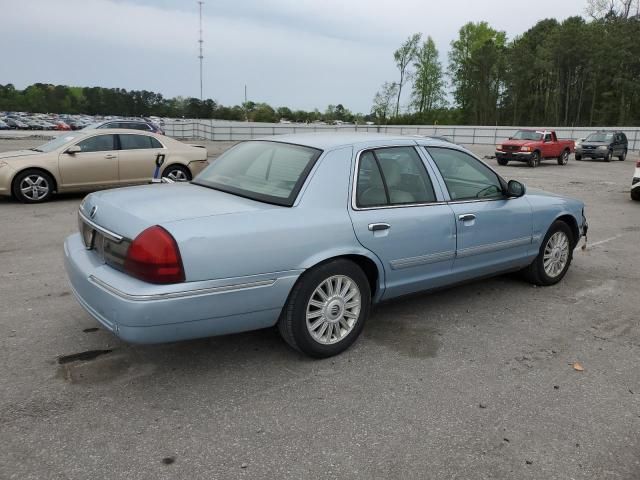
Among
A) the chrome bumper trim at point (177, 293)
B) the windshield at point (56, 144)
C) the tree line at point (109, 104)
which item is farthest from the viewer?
the tree line at point (109, 104)

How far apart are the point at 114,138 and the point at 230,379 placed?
8472 mm

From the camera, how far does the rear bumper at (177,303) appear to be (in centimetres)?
293

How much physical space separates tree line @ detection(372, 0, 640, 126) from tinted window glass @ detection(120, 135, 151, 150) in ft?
193

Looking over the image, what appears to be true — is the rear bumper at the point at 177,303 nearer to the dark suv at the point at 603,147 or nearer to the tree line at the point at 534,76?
the dark suv at the point at 603,147

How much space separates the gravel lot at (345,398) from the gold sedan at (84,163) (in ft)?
18.5

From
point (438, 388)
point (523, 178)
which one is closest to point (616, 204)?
point (523, 178)

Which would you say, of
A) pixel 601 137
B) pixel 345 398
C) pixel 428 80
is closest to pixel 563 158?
pixel 601 137

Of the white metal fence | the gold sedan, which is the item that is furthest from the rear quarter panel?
the white metal fence

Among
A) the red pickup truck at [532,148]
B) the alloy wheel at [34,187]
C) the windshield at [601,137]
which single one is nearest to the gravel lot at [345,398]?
the alloy wheel at [34,187]

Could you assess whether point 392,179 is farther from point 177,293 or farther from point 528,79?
point 528,79

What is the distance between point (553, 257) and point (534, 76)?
76465 mm

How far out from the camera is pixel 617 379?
350cm

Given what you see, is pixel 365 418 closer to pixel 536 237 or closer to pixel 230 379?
pixel 230 379

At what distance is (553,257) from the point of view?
17.9ft
